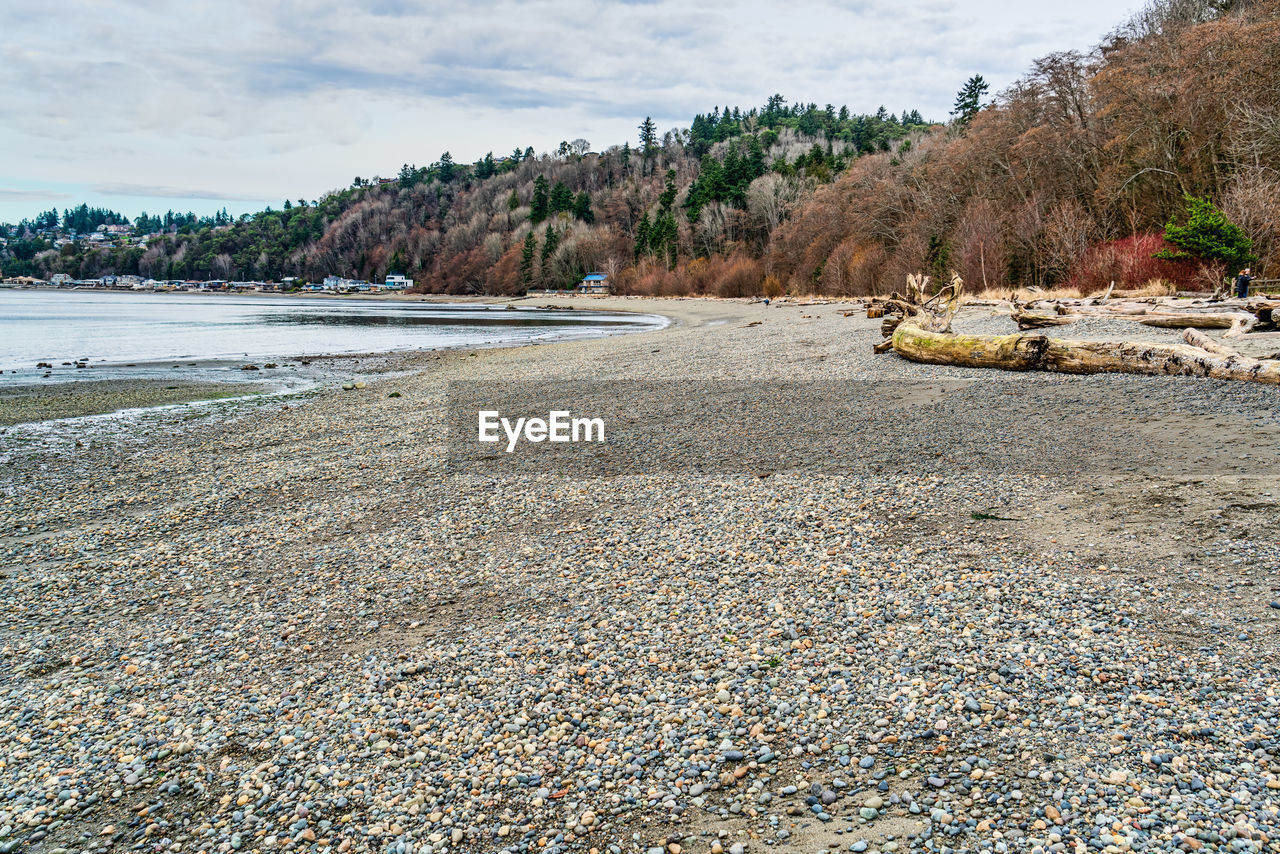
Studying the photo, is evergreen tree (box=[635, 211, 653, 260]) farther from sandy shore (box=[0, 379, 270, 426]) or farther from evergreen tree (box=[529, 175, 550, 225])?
sandy shore (box=[0, 379, 270, 426])

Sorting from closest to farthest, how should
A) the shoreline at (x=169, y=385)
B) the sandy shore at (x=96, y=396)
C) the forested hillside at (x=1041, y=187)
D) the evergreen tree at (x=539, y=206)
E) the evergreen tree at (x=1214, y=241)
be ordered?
the sandy shore at (x=96, y=396) → the shoreline at (x=169, y=385) → the evergreen tree at (x=1214, y=241) → the forested hillside at (x=1041, y=187) → the evergreen tree at (x=539, y=206)

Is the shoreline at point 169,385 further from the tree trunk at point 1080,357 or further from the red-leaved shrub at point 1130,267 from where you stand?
the red-leaved shrub at point 1130,267

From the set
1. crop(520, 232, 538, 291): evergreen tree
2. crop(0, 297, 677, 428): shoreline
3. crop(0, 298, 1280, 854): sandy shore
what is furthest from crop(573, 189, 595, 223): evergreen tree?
crop(0, 298, 1280, 854): sandy shore

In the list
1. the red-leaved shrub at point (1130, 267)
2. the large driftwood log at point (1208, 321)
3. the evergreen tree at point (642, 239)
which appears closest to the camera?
the large driftwood log at point (1208, 321)

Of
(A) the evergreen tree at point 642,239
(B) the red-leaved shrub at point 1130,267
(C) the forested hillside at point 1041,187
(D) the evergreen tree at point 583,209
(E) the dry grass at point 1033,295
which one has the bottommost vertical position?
(E) the dry grass at point 1033,295

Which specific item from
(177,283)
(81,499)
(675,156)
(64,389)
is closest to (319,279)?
(177,283)

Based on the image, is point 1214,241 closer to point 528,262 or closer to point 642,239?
point 642,239

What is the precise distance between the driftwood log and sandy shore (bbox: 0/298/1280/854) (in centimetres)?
139

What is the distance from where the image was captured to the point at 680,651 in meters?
4.59

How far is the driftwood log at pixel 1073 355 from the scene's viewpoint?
10.5 m

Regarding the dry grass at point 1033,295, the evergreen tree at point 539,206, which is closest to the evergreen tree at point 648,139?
the evergreen tree at point 539,206

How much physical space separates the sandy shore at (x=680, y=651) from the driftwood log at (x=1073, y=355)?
1386 mm

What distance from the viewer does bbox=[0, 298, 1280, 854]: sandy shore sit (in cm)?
326

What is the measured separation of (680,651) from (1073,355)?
36.9ft
